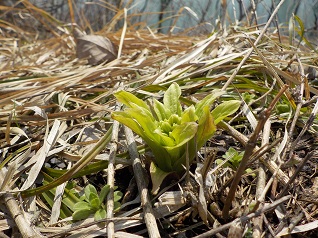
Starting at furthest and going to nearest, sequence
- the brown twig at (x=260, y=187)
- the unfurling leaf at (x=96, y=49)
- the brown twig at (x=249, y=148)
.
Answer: the unfurling leaf at (x=96, y=49)
the brown twig at (x=260, y=187)
the brown twig at (x=249, y=148)

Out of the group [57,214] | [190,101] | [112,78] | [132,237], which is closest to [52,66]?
[112,78]

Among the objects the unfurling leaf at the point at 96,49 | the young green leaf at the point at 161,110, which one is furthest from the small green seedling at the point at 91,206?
the unfurling leaf at the point at 96,49

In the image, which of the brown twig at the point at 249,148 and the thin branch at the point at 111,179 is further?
the thin branch at the point at 111,179

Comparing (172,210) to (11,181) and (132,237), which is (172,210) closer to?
(132,237)

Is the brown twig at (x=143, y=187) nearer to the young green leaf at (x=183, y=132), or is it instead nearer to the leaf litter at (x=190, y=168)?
the leaf litter at (x=190, y=168)

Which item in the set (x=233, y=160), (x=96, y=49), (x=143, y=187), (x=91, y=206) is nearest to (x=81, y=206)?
(x=91, y=206)

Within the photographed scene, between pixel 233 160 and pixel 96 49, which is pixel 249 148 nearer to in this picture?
pixel 233 160

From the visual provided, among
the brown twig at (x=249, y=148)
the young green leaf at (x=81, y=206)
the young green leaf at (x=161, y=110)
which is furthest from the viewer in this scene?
the young green leaf at (x=161, y=110)

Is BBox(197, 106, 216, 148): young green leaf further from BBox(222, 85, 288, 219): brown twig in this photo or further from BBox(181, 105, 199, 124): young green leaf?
BBox(222, 85, 288, 219): brown twig

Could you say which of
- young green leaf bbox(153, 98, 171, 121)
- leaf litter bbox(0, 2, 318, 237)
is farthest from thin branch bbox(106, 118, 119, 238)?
young green leaf bbox(153, 98, 171, 121)
